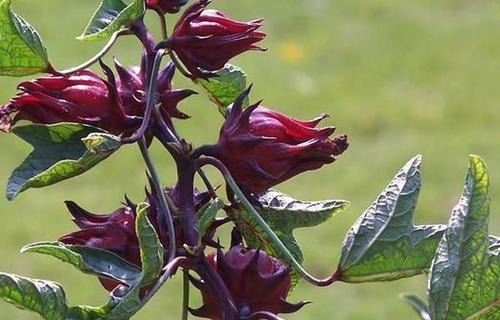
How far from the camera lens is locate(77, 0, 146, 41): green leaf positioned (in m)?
0.91

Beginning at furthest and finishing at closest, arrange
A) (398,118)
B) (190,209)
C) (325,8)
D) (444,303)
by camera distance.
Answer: (325,8)
(398,118)
(190,209)
(444,303)

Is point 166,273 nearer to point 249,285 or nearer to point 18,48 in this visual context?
point 249,285

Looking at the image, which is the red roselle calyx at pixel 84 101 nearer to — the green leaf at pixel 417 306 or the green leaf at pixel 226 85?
the green leaf at pixel 226 85

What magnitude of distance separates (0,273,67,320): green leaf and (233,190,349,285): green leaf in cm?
25

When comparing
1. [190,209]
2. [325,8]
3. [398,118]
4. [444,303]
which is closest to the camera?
[444,303]

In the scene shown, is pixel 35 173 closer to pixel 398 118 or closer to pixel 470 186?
pixel 470 186

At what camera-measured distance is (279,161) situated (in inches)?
37.6

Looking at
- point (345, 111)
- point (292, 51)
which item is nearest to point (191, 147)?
point (345, 111)

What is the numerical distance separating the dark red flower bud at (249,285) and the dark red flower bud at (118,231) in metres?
0.04

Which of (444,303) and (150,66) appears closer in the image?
(444,303)

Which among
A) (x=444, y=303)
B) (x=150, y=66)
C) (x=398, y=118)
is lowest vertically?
(x=398, y=118)

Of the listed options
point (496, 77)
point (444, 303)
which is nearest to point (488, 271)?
point (444, 303)

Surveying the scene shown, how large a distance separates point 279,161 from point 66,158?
0.57ft

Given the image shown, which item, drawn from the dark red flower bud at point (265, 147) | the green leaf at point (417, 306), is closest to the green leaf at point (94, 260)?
the dark red flower bud at point (265, 147)
